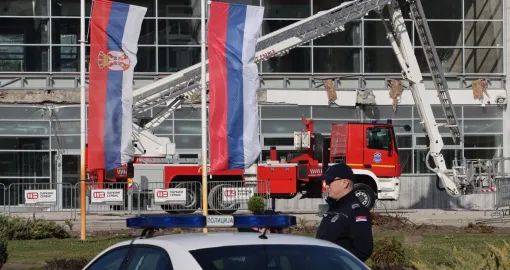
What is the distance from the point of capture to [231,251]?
686 cm

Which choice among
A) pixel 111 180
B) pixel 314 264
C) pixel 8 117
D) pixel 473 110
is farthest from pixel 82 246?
pixel 473 110

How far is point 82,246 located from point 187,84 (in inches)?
553

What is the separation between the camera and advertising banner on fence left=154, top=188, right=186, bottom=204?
29891mm

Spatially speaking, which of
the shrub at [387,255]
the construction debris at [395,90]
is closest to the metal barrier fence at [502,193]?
the construction debris at [395,90]

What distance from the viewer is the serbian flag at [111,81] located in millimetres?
21109

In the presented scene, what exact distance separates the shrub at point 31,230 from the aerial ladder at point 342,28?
404 inches

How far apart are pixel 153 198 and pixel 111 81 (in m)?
10.0

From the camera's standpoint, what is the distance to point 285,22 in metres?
39.2

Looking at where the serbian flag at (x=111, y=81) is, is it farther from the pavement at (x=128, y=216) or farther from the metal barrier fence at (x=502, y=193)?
the metal barrier fence at (x=502, y=193)

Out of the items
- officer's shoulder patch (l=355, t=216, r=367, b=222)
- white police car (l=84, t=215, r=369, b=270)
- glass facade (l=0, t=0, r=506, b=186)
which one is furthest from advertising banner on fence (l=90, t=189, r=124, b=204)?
white police car (l=84, t=215, r=369, b=270)

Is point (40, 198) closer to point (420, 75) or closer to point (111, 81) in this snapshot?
point (111, 81)

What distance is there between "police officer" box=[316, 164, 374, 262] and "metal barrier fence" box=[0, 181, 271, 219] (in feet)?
67.8

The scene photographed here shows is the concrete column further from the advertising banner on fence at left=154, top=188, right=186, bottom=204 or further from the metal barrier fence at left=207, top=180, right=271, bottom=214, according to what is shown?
the advertising banner on fence at left=154, top=188, right=186, bottom=204

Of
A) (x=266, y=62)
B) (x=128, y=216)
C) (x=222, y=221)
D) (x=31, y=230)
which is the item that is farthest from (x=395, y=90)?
(x=222, y=221)
